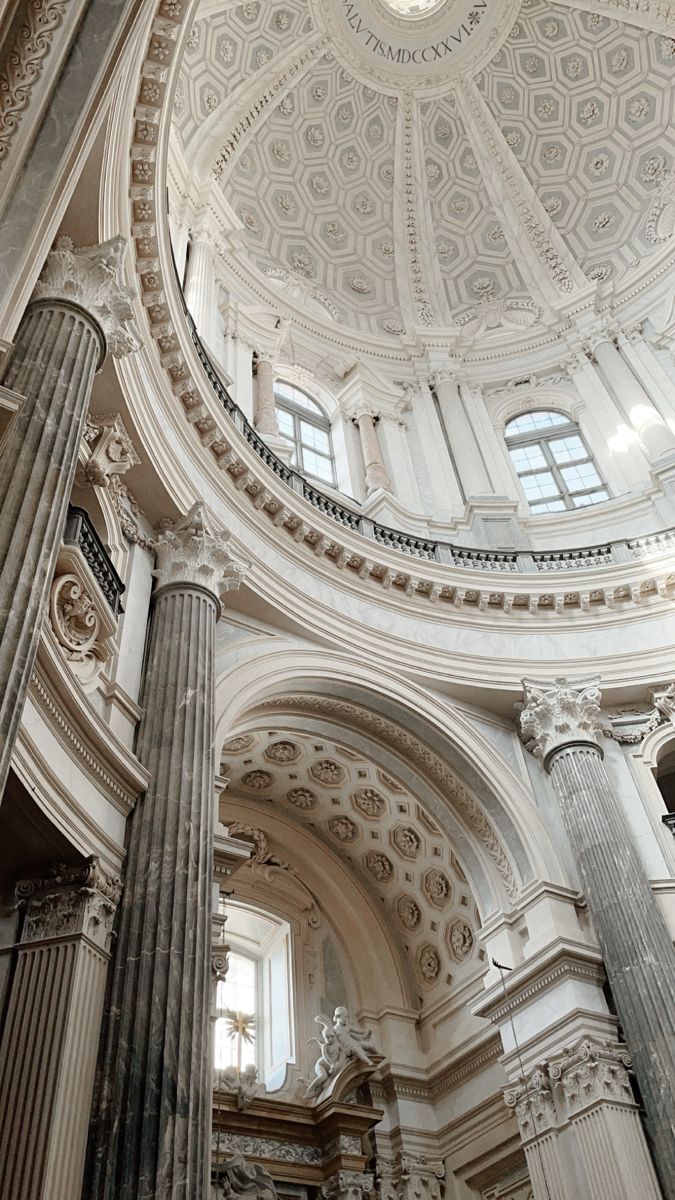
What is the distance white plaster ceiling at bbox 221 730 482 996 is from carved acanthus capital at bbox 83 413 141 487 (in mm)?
4273

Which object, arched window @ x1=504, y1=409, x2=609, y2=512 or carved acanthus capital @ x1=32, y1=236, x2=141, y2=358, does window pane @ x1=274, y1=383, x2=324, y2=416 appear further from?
carved acanthus capital @ x1=32, y1=236, x2=141, y2=358

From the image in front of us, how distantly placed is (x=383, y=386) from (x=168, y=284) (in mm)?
10456

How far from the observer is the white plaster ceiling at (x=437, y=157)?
73.6 ft

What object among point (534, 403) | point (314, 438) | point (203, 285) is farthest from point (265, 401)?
point (534, 403)

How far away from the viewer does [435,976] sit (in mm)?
13945

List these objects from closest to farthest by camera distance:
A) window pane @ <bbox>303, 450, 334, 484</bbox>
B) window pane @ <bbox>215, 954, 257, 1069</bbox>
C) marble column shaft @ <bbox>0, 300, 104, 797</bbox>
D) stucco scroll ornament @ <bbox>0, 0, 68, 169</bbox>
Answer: marble column shaft @ <bbox>0, 300, 104, 797</bbox> < stucco scroll ornament @ <bbox>0, 0, 68, 169</bbox> < window pane @ <bbox>215, 954, 257, 1069</bbox> < window pane @ <bbox>303, 450, 334, 484</bbox>

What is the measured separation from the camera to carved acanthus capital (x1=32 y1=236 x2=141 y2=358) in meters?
8.11

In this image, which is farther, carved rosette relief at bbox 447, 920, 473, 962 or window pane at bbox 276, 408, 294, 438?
window pane at bbox 276, 408, 294, 438

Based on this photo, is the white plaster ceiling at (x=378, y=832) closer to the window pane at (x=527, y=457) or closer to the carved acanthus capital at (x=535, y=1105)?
the carved acanthus capital at (x=535, y=1105)

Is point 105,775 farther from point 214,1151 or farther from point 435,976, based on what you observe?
point 435,976

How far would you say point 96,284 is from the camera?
8367mm

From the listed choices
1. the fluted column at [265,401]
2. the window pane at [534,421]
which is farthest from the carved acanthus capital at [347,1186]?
the window pane at [534,421]

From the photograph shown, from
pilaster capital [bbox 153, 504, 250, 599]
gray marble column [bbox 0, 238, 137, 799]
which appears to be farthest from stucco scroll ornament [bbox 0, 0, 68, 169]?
pilaster capital [bbox 153, 504, 250, 599]

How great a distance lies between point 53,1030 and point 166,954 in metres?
0.95
